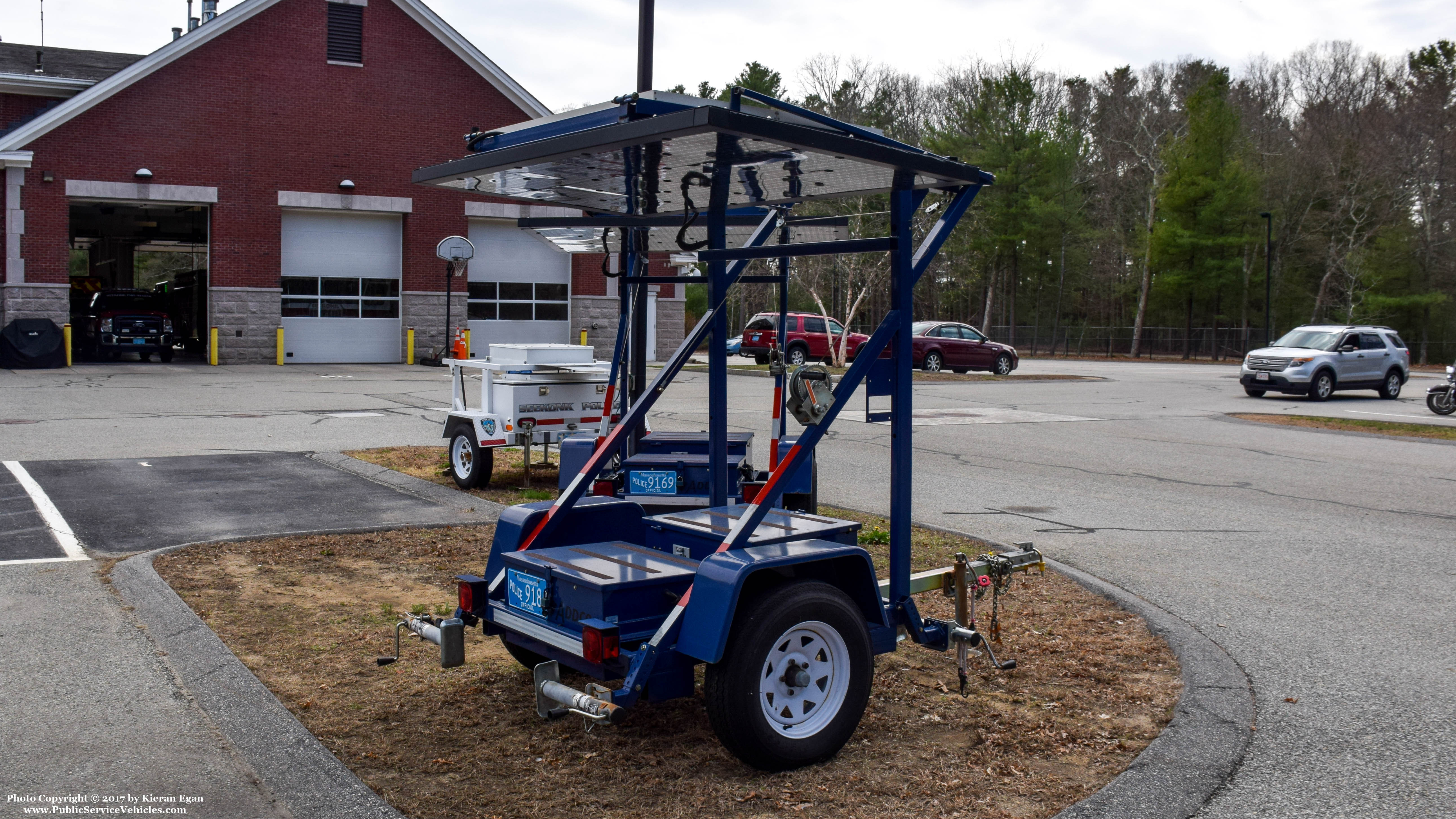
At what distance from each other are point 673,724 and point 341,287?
103 ft

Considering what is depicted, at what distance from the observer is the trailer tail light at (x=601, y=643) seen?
3938 mm

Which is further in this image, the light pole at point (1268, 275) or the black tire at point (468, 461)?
the light pole at point (1268, 275)

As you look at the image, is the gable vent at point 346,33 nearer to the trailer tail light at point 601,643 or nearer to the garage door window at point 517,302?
the garage door window at point 517,302

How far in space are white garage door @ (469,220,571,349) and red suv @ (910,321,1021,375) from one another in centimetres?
1150

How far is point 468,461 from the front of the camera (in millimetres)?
10516

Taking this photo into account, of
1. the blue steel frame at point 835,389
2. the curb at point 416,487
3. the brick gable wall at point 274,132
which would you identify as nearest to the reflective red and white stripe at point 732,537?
the blue steel frame at point 835,389

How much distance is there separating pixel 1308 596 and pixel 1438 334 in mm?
56102

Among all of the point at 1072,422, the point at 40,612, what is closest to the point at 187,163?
the point at 1072,422

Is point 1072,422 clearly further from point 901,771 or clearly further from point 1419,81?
point 1419,81

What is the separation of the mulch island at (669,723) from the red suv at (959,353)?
94.9 feet

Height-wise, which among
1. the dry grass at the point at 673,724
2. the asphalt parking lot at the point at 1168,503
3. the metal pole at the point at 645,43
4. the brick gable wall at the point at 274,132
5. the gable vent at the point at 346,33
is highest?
the gable vent at the point at 346,33

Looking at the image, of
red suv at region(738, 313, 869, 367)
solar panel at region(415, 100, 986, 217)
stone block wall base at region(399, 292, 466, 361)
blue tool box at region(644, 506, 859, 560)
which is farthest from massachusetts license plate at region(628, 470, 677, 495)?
red suv at region(738, 313, 869, 367)

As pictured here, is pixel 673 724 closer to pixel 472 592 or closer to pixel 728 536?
pixel 728 536

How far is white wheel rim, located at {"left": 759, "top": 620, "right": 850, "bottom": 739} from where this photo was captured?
13.2ft
